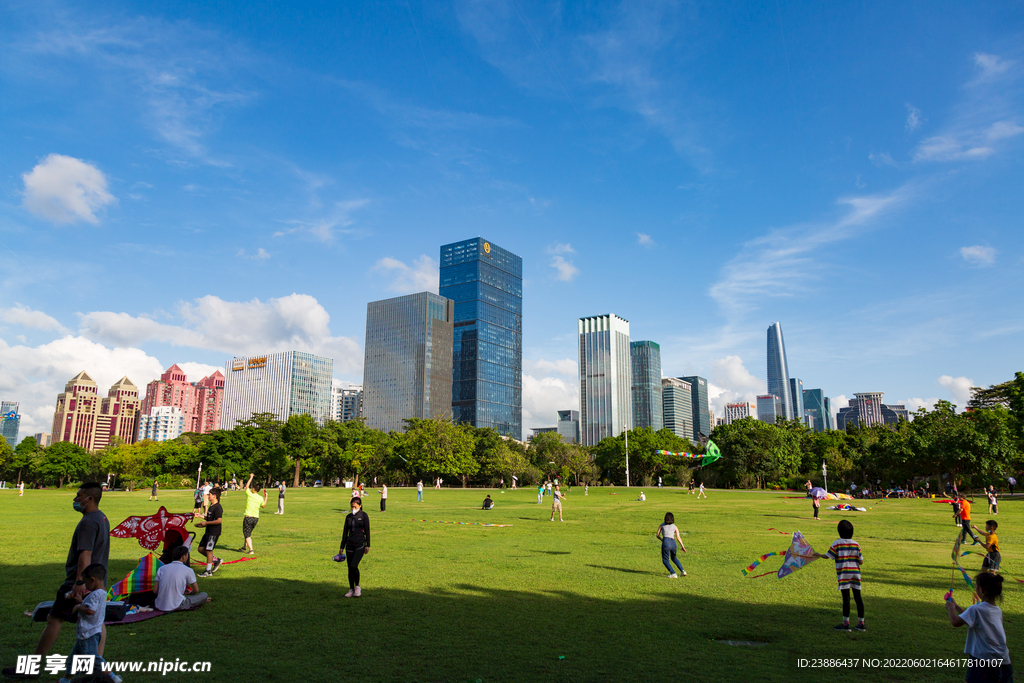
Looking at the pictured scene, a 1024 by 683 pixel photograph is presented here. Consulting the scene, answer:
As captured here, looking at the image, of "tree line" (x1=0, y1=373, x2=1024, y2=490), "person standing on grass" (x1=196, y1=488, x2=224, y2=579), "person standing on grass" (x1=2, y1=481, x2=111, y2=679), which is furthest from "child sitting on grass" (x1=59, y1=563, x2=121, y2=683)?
"tree line" (x1=0, y1=373, x2=1024, y2=490)

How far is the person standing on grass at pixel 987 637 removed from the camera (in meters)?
6.16

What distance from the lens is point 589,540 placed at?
23.0m

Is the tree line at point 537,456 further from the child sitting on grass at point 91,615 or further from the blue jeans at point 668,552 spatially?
the child sitting on grass at point 91,615

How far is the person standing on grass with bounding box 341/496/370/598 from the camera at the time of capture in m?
12.7

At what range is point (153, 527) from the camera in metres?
12.6

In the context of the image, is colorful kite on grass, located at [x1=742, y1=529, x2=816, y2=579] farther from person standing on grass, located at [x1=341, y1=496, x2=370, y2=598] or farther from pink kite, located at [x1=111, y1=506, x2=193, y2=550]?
pink kite, located at [x1=111, y1=506, x2=193, y2=550]

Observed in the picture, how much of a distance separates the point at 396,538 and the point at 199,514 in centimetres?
1249

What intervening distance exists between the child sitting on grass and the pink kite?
529 centimetres

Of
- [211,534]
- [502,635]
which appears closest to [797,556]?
[502,635]

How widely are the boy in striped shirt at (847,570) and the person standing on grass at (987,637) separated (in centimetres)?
402

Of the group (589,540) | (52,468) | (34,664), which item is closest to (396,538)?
(589,540)

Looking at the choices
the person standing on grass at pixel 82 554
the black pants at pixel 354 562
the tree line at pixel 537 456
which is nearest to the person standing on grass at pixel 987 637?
the person standing on grass at pixel 82 554

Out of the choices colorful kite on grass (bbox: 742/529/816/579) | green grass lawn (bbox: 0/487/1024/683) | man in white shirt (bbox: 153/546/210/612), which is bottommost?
green grass lawn (bbox: 0/487/1024/683)

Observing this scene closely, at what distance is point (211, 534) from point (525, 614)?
8.83 meters
